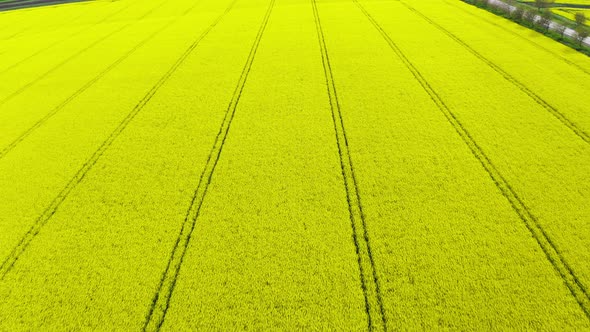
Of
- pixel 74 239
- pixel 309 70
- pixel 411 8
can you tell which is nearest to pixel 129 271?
pixel 74 239

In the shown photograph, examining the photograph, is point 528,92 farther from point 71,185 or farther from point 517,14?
point 71,185

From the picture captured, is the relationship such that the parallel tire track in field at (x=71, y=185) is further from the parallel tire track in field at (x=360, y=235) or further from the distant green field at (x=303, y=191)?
the parallel tire track in field at (x=360, y=235)

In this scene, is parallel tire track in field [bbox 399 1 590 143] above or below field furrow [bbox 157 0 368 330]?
above

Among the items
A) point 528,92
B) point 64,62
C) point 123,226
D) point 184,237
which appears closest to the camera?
point 184,237

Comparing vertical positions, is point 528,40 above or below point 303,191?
above

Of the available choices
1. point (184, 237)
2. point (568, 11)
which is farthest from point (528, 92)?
point (568, 11)

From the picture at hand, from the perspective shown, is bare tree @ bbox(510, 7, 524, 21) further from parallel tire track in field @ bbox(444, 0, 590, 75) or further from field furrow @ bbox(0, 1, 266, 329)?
field furrow @ bbox(0, 1, 266, 329)

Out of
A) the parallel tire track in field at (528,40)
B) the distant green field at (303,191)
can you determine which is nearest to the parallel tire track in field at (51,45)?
the distant green field at (303,191)

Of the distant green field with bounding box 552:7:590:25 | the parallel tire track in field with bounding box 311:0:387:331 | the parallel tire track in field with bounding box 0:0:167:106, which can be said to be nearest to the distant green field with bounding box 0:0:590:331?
the parallel tire track in field with bounding box 311:0:387:331
